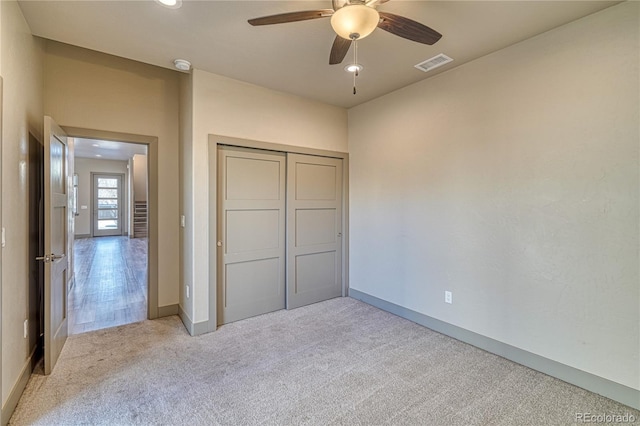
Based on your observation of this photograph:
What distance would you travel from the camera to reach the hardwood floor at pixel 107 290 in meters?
3.56

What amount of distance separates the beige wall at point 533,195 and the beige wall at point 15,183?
3.39m

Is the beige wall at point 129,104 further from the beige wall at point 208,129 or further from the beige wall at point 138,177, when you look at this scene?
the beige wall at point 138,177

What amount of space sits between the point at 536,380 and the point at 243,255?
2973mm

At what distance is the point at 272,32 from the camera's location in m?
2.42

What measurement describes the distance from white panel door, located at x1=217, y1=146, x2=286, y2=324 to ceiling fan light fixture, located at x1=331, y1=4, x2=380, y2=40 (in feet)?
6.86

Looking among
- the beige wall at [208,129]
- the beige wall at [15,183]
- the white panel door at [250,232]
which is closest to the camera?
the beige wall at [15,183]

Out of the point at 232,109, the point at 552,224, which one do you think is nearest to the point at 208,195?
the point at 232,109

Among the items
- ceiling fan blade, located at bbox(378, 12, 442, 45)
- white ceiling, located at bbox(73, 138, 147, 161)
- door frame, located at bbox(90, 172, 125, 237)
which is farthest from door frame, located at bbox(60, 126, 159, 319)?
door frame, located at bbox(90, 172, 125, 237)

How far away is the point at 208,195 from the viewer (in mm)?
3221

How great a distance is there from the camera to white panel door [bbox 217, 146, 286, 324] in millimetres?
3398

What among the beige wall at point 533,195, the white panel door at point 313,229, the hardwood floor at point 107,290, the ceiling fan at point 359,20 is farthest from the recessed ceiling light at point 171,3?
the hardwood floor at point 107,290

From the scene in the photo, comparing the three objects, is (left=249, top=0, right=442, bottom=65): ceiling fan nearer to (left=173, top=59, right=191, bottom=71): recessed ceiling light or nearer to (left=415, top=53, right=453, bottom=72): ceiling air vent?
(left=415, top=53, right=453, bottom=72): ceiling air vent

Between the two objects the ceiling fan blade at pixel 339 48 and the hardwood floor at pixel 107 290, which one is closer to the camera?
the ceiling fan blade at pixel 339 48

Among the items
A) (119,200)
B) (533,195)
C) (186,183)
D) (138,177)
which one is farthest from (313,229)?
(119,200)
